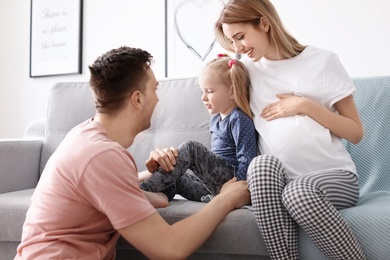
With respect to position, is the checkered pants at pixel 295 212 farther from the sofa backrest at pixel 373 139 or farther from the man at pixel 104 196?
the sofa backrest at pixel 373 139

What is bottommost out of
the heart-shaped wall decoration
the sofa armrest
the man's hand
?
the sofa armrest

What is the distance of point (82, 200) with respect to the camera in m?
1.09

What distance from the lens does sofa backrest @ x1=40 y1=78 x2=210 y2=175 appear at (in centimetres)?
195

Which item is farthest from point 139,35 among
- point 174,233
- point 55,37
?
point 174,233

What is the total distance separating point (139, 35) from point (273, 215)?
2.00m

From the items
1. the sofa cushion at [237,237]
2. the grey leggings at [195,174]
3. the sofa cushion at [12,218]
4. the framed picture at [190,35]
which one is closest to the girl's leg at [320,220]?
the sofa cushion at [237,237]

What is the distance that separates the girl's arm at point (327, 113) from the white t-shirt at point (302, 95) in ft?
0.07

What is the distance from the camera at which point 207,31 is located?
2.73 m

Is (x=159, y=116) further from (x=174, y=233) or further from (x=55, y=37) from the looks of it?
(x=55, y=37)

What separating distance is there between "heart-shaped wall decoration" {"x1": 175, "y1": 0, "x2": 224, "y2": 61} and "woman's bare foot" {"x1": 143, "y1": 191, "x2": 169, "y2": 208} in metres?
1.40

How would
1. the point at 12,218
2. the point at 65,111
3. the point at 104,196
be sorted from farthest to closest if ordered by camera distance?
the point at 65,111 < the point at 12,218 < the point at 104,196

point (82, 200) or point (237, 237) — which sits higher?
point (82, 200)

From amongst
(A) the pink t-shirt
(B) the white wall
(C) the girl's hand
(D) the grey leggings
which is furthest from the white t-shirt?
(B) the white wall

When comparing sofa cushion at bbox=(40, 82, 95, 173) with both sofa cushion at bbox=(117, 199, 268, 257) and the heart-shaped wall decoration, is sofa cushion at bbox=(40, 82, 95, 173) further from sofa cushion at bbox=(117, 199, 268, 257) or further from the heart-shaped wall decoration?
sofa cushion at bbox=(117, 199, 268, 257)
